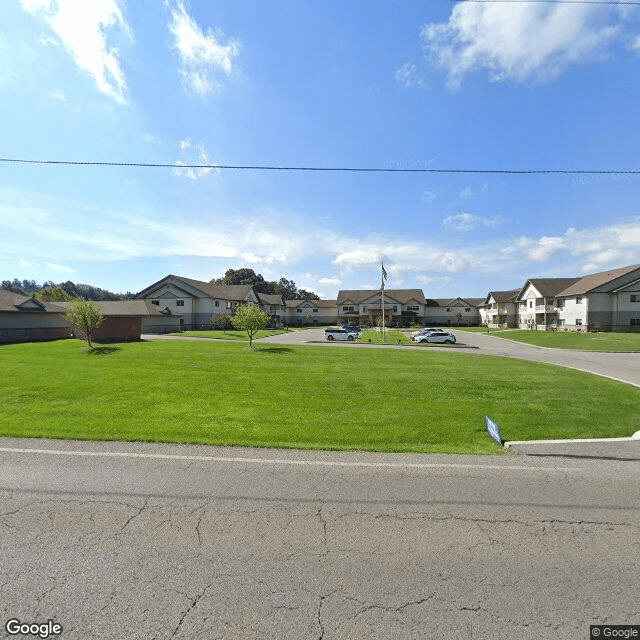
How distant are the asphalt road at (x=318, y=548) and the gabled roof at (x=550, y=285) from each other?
60.4 m

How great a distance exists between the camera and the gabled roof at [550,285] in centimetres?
5625

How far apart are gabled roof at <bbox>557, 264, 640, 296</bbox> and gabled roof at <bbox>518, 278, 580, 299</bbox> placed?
134cm

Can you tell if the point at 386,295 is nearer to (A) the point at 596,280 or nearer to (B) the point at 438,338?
(A) the point at 596,280

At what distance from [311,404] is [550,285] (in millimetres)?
62474

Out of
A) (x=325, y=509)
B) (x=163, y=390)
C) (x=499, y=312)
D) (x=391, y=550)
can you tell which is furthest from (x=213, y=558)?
(x=499, y=312)

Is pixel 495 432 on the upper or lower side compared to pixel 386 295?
lower

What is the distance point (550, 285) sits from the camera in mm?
57531

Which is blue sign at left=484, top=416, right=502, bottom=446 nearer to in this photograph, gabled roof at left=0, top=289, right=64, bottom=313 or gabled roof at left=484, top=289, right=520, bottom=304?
gabled roof at left=0, top=289, right=64, bottom=313

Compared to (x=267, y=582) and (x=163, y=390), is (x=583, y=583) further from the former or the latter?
(x=163, y=390)

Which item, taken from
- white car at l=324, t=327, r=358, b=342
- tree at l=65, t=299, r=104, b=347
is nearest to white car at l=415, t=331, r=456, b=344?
white car at l=324, t=327, r=358, b=342

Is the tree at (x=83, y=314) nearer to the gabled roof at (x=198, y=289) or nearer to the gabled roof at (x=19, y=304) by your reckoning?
the gabled roof at (x=19, y=304)

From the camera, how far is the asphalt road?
9.12ft

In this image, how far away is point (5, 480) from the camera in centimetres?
509

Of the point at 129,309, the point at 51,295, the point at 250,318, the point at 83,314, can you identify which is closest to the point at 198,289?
the point at 129,309
